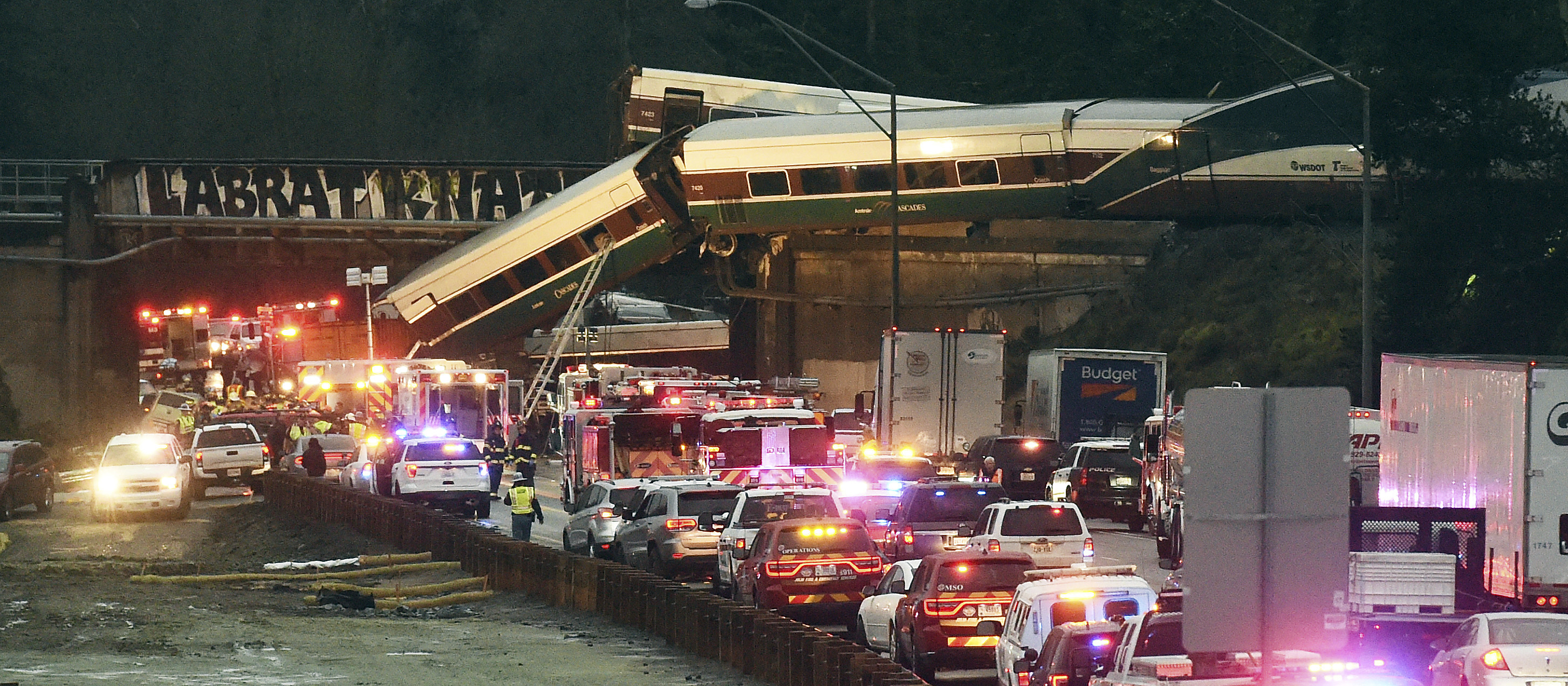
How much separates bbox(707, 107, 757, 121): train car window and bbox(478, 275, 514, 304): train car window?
6637 mm

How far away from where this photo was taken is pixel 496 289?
54.4 meters

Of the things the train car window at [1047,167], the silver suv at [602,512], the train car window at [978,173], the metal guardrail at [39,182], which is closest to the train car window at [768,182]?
the train car window at [978,173]

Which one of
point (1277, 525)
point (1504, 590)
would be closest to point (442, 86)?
point (1504, 590)

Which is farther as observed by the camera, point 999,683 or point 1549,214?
point 1549,214

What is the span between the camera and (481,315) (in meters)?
54.6

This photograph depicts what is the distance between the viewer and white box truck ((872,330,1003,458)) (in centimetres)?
3878

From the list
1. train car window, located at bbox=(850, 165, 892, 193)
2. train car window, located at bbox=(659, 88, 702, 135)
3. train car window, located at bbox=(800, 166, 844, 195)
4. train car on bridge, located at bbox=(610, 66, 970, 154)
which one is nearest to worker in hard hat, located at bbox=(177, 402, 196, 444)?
train car on bridge, located at bbox=(610, 66, 970, 154)

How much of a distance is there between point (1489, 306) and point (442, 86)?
331 feet

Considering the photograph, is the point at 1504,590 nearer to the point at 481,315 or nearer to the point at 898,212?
the point at 898,212

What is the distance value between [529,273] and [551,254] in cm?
83

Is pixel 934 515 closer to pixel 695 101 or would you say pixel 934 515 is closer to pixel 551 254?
pixel 551 254

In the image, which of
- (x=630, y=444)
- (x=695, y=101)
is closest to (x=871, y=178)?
(x=695, y=101)

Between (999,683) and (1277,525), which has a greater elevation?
(1277,525)

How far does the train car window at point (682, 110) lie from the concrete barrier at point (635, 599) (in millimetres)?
20990
